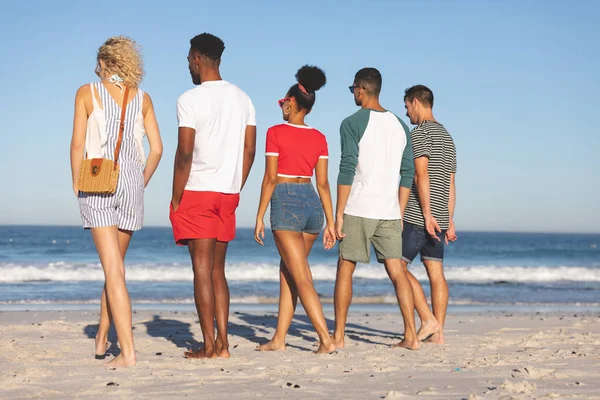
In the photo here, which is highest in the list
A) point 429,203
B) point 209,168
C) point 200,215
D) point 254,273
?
point 209,168

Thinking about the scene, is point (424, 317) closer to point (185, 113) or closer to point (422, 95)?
point (422, 95)

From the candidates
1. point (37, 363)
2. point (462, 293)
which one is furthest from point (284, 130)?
point (462, 293)

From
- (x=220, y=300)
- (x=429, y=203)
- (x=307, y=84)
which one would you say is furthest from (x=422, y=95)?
(x=220, y=300)

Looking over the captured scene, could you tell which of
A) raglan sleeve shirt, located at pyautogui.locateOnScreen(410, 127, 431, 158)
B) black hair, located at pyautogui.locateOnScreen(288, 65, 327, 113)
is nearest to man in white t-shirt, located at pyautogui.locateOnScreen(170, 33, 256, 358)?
black hair, located at pyautogui.locateOnScreen(288, 65, 327, 113)

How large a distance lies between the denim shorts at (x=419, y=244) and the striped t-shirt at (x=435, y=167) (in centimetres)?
6

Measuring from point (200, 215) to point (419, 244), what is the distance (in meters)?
1.89

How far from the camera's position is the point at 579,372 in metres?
4.18

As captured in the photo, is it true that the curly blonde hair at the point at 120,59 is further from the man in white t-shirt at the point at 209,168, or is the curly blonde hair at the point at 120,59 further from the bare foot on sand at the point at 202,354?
the bare foot on sand at the point at 202,354

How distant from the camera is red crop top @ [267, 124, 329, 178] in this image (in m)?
4.82

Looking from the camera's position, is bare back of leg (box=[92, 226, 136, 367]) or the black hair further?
the black hair

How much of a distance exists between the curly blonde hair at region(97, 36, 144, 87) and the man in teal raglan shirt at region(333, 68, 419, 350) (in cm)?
157

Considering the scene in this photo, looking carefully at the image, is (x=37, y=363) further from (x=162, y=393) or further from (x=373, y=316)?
(x=373, y=316)

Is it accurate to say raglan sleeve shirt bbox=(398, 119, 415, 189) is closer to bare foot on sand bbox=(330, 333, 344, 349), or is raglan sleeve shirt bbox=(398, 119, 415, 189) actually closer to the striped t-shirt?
the striped t-shirt

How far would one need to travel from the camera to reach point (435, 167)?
564cm
